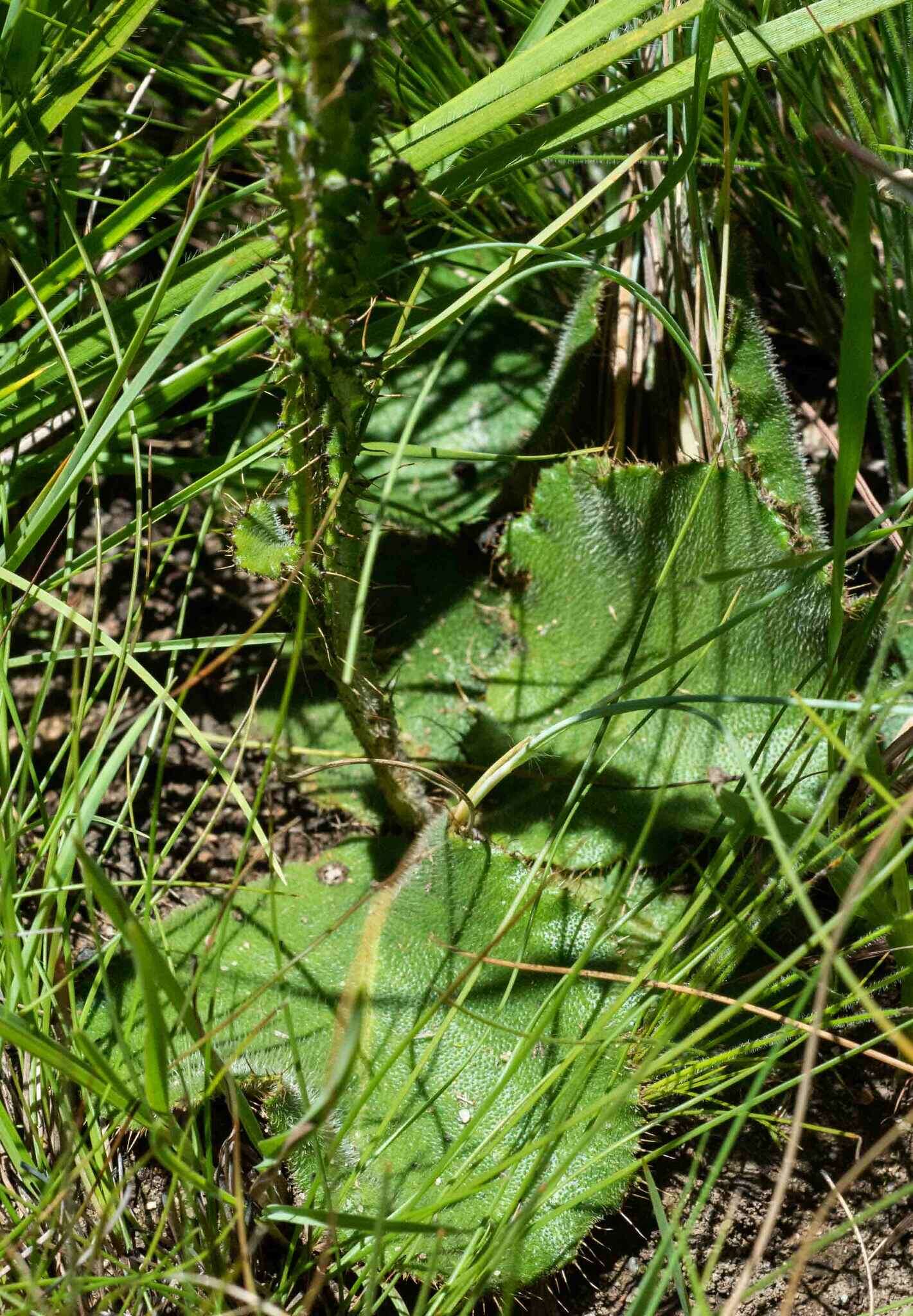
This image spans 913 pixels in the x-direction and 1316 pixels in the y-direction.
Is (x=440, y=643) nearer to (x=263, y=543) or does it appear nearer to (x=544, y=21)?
(x=263, y=543)

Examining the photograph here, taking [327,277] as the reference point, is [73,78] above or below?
above

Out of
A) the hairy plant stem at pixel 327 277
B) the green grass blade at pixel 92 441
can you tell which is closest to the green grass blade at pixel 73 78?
the green grass blade at pixel 92 441

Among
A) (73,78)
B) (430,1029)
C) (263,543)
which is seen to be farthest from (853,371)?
(73,78)

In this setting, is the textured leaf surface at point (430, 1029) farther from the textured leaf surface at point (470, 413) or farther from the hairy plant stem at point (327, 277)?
the textured leaf surface at point (470, 413)

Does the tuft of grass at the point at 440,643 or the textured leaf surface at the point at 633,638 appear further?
the textured leaf surface at the point at 633,638

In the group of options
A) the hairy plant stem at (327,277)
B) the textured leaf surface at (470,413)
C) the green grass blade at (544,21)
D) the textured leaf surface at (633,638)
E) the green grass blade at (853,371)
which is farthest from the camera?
the textured leaf surface at (470,413)

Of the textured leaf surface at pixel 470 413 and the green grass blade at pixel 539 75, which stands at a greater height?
the green grass blade at pixel 539 75
